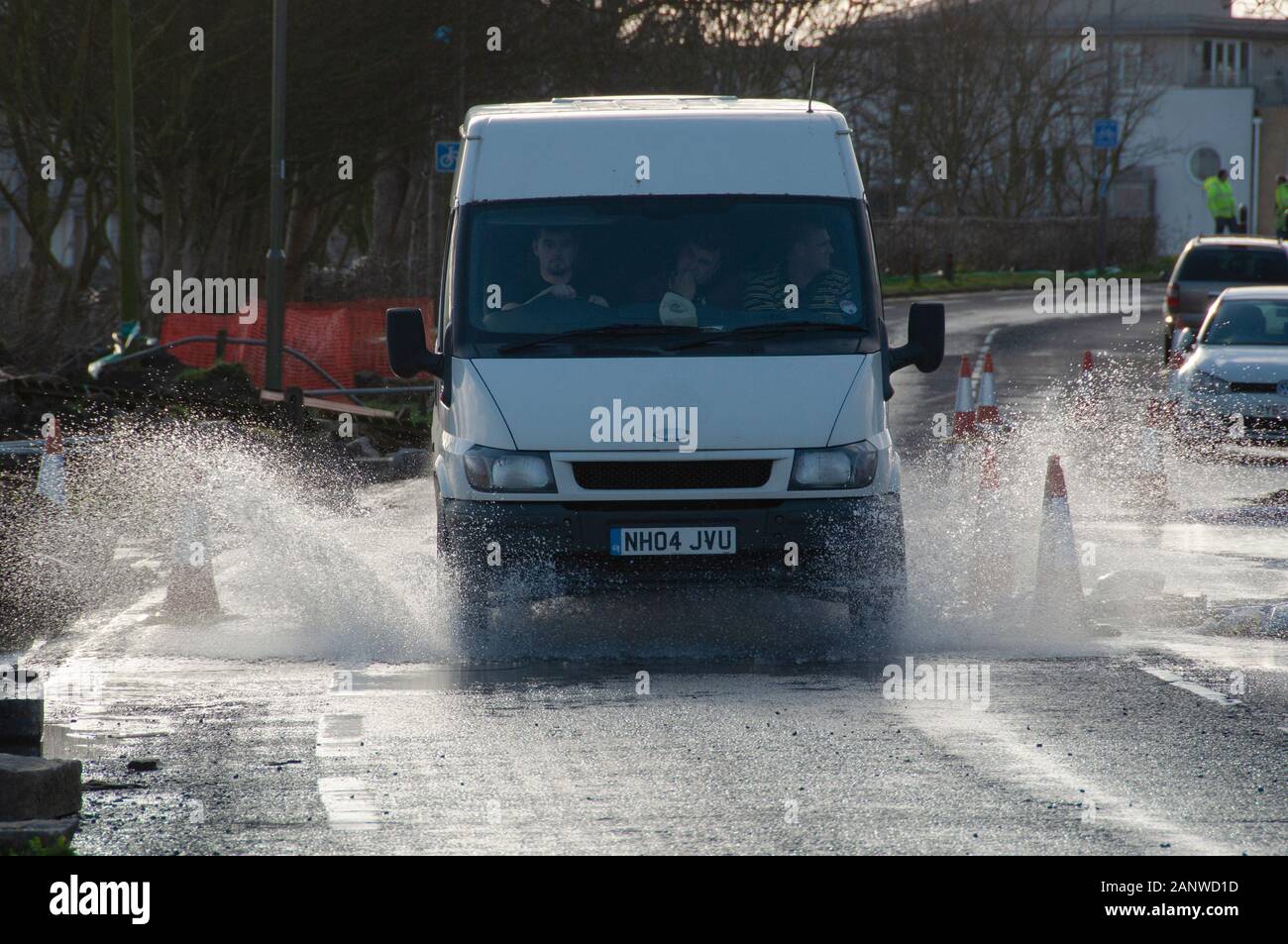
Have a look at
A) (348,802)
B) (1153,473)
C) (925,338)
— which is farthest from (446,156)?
(348,802)

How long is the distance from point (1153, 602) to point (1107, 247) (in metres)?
51.9

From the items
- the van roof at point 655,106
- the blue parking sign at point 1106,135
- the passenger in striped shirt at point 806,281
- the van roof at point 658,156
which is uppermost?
the blue parking sign at point 1106,135

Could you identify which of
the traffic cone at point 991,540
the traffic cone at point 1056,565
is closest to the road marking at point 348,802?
the traffic cone at point 1056,565

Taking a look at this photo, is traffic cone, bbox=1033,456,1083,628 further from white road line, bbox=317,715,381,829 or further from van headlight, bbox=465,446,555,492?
white road line, bbox=317,715,381,829

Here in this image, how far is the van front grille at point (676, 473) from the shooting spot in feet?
30.9

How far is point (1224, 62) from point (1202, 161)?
4808 millimetres

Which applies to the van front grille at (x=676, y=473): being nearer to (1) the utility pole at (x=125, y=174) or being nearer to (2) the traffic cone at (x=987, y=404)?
(2) the traffic cone at (x=987, y=404)

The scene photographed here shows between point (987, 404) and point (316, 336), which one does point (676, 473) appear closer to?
point (987, 404)

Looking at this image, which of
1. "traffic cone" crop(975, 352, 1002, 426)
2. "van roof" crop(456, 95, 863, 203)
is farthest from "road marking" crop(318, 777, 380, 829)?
"traffic cone" crop(975, 352, 1002, 426)

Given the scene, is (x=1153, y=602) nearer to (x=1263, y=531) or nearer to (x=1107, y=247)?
(x=1263, y=531)

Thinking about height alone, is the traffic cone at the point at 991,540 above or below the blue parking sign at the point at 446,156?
below

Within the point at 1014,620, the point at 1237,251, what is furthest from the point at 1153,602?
the point at 1237,251

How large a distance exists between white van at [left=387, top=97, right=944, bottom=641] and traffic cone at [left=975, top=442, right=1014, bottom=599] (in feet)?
4.51

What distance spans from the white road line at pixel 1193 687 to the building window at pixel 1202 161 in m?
74.8
